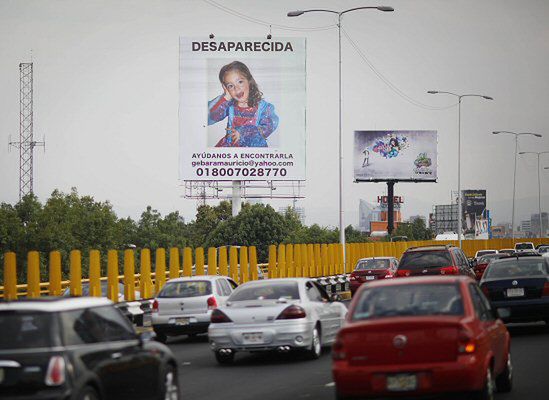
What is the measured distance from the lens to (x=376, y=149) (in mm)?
116562

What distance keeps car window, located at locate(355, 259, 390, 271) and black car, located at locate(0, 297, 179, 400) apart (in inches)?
1371

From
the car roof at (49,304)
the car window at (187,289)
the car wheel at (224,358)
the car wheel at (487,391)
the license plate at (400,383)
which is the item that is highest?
the car roof at (49,304)

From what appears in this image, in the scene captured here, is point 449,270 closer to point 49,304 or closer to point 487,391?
point 487,391

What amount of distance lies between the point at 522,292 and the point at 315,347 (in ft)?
15.9

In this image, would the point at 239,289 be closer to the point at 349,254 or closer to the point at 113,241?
the point at 349,254

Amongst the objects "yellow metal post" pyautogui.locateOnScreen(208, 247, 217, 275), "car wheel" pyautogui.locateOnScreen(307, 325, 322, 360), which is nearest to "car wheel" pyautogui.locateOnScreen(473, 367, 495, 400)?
"car wheel" pyautogui.locateOnScreen(307, 325, 322, 360)

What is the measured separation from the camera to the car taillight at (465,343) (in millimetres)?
12055

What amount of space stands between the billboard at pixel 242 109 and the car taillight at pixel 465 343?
2649 inches

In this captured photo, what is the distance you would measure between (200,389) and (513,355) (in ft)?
18.8

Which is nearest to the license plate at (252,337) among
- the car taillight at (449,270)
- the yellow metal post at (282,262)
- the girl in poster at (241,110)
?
the car taillight at (449,270)

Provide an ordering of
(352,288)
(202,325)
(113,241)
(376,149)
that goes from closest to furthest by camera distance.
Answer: (202,325)
(352,288)
(376,149)
(113,241)

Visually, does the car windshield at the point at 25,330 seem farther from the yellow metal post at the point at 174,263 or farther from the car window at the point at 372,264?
the car window at the point at 372,264

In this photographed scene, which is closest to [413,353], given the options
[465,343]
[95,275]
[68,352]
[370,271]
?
[465,343]

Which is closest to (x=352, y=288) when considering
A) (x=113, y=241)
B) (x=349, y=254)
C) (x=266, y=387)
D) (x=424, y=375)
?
(x=349, y=254)
